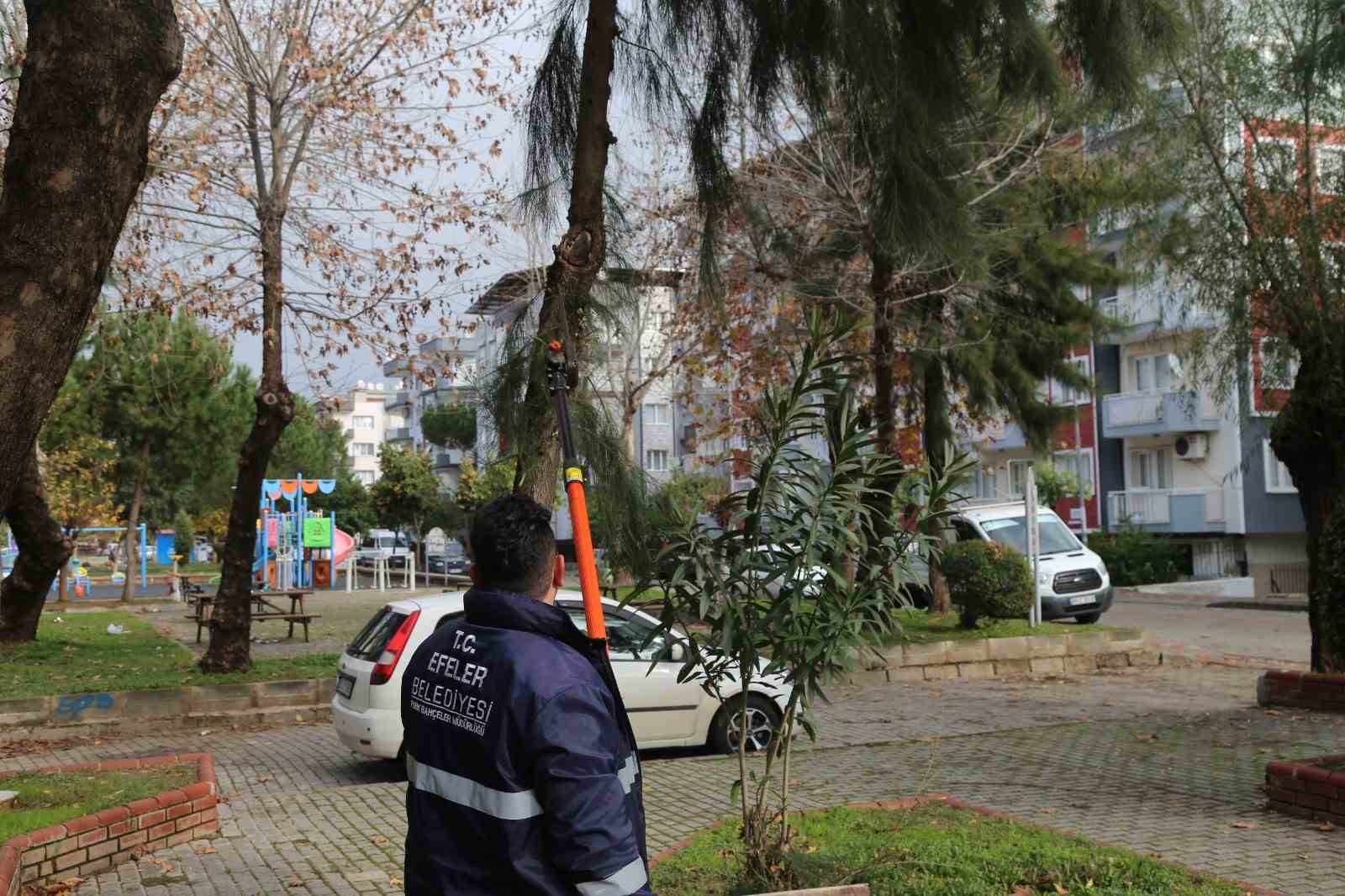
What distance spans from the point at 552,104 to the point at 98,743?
787 centimetres

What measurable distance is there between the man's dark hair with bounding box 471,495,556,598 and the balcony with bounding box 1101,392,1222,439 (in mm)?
37901

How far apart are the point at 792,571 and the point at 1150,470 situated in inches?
1582

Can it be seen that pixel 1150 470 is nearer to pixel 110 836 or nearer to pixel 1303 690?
pixel 1303 690

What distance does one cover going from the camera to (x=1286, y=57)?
12.6 m

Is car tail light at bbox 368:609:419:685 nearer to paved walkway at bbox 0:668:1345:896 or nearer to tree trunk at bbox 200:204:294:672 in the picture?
paved walkway at bbox 0:668:1345:896

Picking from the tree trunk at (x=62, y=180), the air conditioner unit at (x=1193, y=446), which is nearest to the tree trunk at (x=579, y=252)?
the tree trunk at (x=62, y=180)

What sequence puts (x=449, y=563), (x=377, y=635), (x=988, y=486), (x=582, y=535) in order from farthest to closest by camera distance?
(x=449, y=563), (x=988, y=486), (x=377, y=635), (x=582, y=535)

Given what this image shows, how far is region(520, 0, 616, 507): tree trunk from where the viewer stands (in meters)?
7.41

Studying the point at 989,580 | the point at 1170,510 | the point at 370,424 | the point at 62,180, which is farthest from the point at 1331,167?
the point at 370,424

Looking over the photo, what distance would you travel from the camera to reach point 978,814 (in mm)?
7438

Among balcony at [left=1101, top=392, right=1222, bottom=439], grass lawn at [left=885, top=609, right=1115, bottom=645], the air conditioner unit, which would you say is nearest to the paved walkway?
grass lawn at [left=885, top=609, right=1115, bottom=645]

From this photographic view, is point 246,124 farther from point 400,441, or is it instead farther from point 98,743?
point 400,441

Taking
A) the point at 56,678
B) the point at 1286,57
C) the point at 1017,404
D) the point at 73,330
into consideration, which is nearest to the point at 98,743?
the point at 56,678

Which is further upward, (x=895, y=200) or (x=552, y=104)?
(x=552, y=104)
